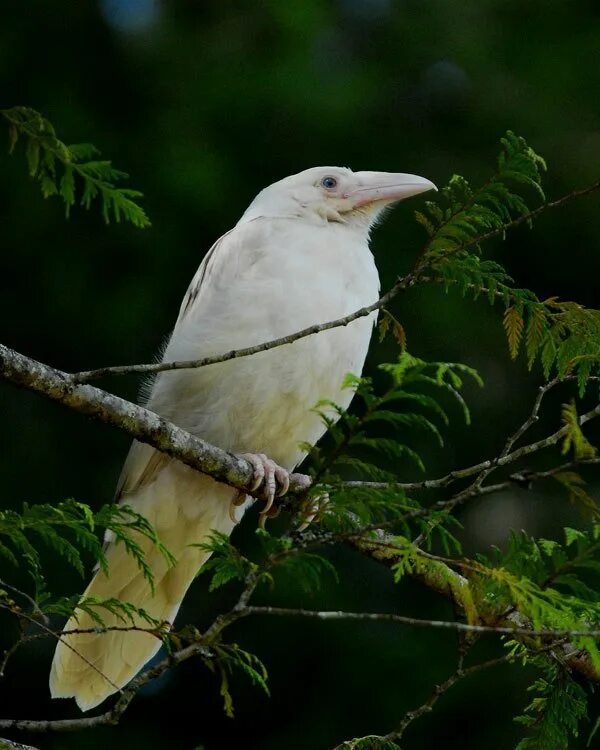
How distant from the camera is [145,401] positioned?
5.63 metres

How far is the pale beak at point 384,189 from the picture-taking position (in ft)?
18.7

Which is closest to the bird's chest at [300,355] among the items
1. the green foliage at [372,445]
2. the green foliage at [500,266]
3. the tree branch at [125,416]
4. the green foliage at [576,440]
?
the tree branch at [125,416]

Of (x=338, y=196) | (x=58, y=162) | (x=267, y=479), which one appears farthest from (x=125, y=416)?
(x=338, y=196)

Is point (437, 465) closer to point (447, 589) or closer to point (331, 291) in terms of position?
point (331, 291)

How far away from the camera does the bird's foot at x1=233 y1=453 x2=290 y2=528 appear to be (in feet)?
16.1

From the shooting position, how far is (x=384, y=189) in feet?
18.8

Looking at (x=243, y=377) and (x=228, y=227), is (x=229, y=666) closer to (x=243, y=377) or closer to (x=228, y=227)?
(x=243, y=377)

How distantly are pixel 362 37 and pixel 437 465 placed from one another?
2.72 meters

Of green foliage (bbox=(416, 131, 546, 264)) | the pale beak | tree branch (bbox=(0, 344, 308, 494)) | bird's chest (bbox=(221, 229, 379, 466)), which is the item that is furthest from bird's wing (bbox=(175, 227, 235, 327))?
green foliage (bbox=(416, 131, 546, 264))

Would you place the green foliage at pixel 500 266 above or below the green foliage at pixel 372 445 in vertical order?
above

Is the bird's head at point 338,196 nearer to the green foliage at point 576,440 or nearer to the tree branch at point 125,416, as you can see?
the tree branch at point 125,416

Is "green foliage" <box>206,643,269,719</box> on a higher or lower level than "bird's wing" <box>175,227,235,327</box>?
lower

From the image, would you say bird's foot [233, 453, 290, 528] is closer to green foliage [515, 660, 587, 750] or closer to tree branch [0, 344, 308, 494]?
tree branch [0, 344, 308, 494]

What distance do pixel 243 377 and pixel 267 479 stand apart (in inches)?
17.6
